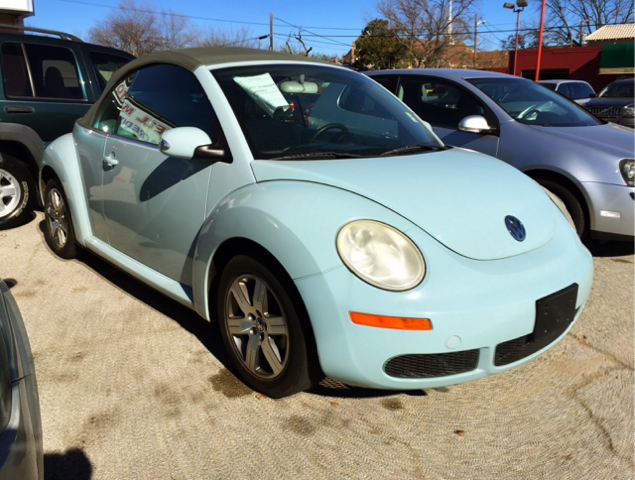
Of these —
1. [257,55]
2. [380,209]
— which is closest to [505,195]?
[380,209]

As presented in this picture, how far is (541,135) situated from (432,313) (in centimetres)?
343

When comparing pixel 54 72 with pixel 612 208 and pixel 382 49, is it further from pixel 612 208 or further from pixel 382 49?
pixel 382 49

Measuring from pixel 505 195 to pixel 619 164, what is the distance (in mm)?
2414

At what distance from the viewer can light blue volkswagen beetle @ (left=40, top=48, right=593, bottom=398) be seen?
2.16 meters

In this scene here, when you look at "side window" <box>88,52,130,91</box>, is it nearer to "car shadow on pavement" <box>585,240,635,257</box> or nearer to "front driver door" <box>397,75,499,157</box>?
"front driver door" <box>397,75,499,157</box>

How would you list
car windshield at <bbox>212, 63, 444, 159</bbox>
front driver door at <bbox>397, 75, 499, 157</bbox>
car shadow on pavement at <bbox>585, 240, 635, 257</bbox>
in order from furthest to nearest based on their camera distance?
front driver door at <bbox>397, 75, 499, 157</bbox> → car shadow on pavement at <bbox>585, 240, 635, 257</bbox> → car windshield at <bbox>212, 63, 444, 159</bbox>

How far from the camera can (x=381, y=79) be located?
6.16 metres

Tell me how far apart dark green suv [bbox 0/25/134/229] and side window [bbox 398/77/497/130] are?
134 inches

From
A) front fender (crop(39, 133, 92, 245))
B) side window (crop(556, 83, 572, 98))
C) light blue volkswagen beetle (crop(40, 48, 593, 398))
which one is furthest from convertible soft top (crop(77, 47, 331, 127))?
side window (crop(556, 83, 572, 98))

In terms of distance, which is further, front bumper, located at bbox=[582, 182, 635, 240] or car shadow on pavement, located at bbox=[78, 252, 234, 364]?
front bumper, located at bbox=[582, 182, 635, 240]

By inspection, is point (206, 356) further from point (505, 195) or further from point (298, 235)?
point (505, 195)

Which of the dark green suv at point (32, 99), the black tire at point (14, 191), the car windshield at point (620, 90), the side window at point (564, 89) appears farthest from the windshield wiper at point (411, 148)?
the side window at point (564, 89)

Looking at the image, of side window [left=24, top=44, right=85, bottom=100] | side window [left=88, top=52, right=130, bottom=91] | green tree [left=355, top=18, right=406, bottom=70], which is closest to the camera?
side window [left=24, top=44, right=85, bottom=100]

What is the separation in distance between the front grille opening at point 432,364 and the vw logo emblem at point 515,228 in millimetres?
586
